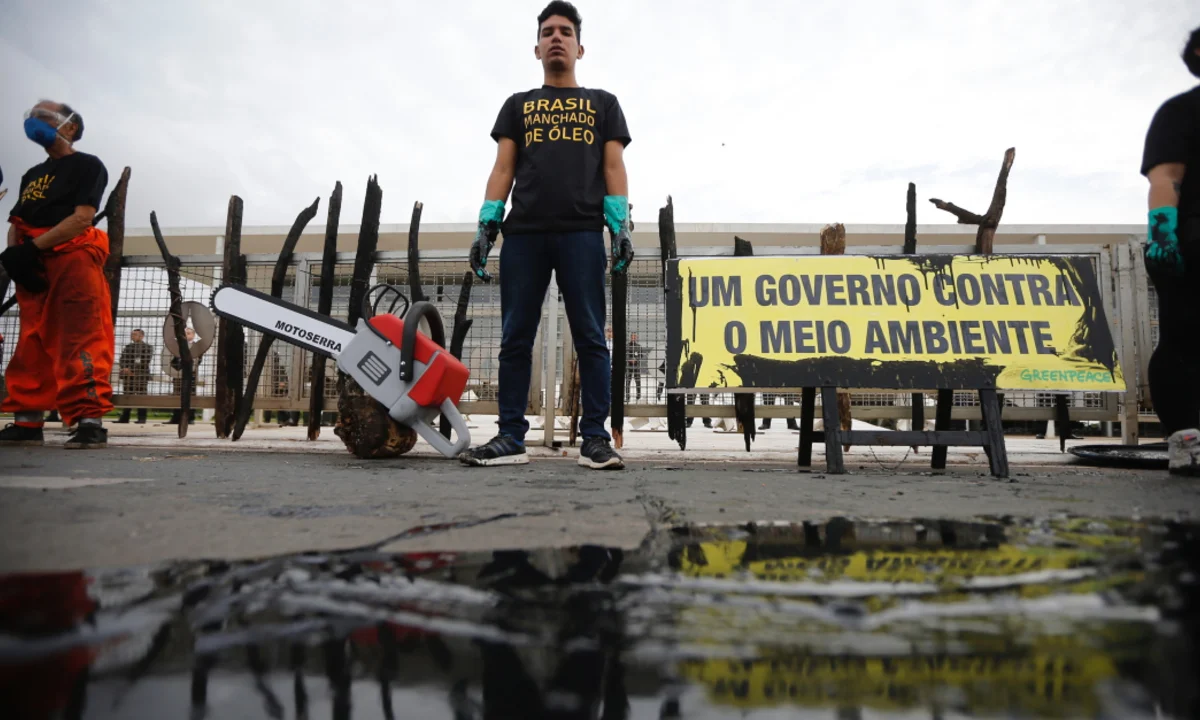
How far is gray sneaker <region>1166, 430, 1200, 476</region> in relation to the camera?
225 cm

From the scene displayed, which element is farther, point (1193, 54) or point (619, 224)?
point (619, 224)

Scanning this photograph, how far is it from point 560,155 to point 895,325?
1.68 meters

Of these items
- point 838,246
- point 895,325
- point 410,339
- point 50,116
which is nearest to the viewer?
point 410,339

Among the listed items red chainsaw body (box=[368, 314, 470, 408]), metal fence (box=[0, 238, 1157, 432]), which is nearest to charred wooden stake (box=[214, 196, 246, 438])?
metal fence (box=[0, 238, 1157, 432])

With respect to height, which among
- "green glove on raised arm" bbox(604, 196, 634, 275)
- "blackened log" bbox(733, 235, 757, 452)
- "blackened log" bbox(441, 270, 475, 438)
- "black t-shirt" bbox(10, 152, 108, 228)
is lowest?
"blackened log" bbox(733, 235, 757, 452)

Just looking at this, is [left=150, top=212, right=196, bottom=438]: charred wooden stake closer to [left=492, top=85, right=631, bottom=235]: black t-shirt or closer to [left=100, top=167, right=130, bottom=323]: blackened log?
[left=100, top=167, right=130, bottom=323]: blackened log

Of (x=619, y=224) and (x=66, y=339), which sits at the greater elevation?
(x=619, y=224)

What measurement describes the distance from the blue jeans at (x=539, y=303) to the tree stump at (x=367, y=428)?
0.61 metres

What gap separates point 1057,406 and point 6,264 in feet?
19.5

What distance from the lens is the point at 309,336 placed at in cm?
267

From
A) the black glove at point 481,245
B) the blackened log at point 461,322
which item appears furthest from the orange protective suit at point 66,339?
the black glove at point 481,245

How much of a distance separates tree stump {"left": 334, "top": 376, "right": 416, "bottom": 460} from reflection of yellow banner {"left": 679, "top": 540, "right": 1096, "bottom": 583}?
223 centimetres

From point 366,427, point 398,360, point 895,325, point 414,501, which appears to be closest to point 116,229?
point 366,427

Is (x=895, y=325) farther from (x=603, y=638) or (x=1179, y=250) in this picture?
(x=603, y=638)
